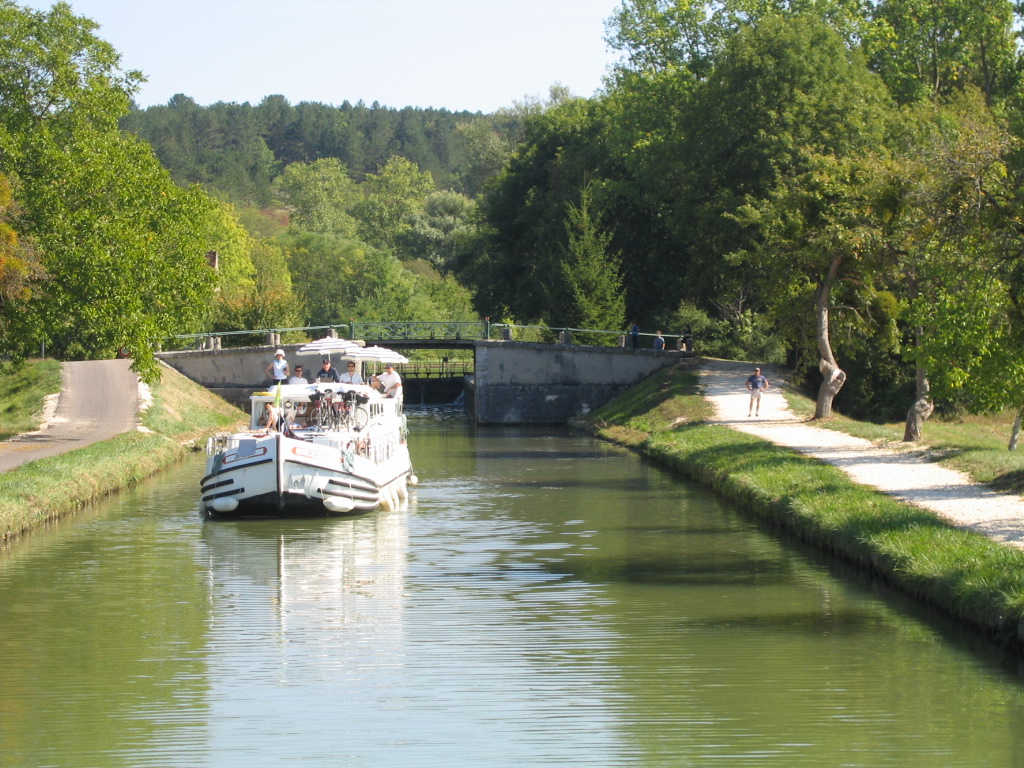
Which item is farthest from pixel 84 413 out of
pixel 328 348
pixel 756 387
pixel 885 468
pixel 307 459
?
pixel 885 468

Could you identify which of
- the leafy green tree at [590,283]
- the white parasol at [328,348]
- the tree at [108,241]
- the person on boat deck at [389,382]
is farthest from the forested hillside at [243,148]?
the person on boat deck at [389,382]

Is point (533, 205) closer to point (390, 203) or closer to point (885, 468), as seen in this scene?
point (885, 468)

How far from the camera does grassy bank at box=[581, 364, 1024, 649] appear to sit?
1533 centimetres

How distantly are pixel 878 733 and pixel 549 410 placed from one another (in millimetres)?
43163

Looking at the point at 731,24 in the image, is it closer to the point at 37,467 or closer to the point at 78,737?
the point at 37,467

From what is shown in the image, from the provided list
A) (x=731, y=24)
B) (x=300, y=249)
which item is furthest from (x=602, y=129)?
(x=300, y=249)

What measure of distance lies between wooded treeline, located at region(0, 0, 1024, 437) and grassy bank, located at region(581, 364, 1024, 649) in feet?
8.93

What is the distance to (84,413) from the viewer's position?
42188 mm

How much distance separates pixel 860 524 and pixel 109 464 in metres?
18.1

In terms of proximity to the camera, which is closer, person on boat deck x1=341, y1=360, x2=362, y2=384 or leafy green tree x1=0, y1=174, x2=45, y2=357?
person on boat deck x1=341, y1=360, x2=362, y2=384

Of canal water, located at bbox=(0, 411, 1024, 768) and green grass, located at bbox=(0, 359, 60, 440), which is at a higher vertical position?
green grass, located at bbox=(0, 359, 60, 440)

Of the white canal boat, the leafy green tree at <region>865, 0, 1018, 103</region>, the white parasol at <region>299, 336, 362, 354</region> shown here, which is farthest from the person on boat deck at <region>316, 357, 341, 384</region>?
the leafy green tree at <region>865, 0, 1018, 103</region>

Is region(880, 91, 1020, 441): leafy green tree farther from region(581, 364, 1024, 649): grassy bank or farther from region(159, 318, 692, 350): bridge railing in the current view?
region(159, 318, 692, 350): bridge railing

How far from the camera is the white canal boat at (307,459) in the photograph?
25.5 meters
